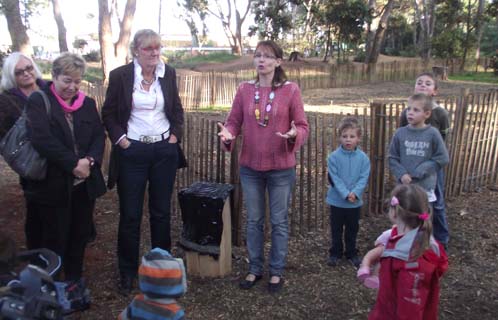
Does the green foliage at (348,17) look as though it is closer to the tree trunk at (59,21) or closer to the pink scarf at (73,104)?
the tree trunk at (59,21)

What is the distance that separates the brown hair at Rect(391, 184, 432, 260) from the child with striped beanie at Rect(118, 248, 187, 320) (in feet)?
3.93

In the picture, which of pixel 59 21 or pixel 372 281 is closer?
pixel 372 281

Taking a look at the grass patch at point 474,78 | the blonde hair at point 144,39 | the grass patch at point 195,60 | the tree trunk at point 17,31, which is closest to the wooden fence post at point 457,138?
the blonde hair at point 144,39

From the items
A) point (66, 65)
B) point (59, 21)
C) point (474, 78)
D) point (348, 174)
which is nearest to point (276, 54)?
point (348, 174)

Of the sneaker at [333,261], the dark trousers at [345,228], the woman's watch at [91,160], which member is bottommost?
the sneaker at [333,261]

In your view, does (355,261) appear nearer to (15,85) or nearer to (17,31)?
(15,85)

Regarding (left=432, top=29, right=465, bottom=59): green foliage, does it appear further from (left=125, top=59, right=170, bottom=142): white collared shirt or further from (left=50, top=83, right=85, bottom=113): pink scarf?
(left=50, top=83, right=85, bottom=113): pink scarf

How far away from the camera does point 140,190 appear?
11.9ft

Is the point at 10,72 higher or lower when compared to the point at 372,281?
higher

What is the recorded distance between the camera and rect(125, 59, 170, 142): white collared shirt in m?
3.52

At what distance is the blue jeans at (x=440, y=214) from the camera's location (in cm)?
436

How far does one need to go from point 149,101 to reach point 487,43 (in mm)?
44947

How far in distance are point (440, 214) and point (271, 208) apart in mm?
1714

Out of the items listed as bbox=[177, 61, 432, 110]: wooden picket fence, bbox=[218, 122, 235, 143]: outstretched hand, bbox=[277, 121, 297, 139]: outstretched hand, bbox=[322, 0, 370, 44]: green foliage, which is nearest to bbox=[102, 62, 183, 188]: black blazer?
bbox=[218, 122, 235, 143]: outstretched hand
